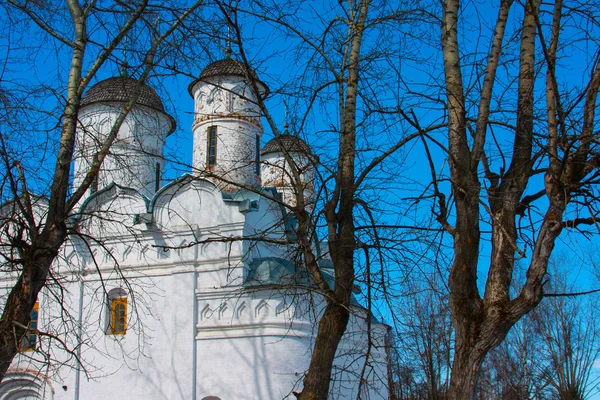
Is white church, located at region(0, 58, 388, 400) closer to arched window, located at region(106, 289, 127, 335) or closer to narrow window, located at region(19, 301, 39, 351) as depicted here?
arched window, located at region(106, 289, 127, 335)

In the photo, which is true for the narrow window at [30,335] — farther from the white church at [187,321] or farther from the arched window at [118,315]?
the arched window at [118,315]

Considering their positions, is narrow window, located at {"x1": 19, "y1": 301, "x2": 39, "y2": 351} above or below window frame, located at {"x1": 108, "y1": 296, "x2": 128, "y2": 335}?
below

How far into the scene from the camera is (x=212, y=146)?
16.2m

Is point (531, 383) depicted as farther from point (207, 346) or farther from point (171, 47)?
point (171, 47)

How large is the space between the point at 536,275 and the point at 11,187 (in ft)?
13.0

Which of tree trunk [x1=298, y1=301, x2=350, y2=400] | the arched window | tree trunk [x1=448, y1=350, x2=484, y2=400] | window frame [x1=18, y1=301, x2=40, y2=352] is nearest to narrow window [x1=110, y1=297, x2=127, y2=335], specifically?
the arched window

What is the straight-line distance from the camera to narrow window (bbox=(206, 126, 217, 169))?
52.4 feet

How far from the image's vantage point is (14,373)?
13539 millimetres

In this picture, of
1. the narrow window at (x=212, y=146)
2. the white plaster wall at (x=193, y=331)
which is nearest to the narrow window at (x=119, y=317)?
the white plaster wall at (x=193, y=331)

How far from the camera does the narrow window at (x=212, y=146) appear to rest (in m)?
16.0

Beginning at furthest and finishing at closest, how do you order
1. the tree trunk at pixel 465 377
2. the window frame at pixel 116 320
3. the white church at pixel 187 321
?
the window frame at pixel 116 320 < the white church at pixel 187 321 < the tree trunk at pixel 465 377

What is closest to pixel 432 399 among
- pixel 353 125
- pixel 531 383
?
pixel 531 383

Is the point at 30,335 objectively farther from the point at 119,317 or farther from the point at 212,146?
the point at 212,146

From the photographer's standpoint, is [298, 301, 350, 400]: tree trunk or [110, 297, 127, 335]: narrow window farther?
[110, 297, 127, 335]: narrow window
